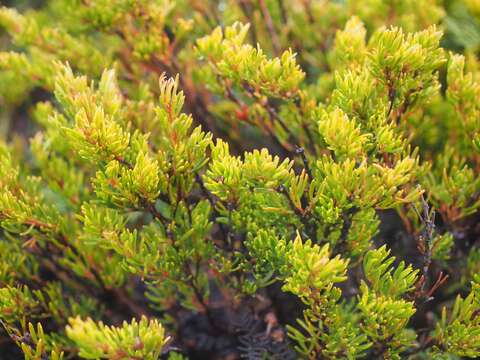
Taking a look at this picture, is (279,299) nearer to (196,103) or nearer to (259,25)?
(196,103)

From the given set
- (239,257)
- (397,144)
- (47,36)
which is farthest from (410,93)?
(47,36)

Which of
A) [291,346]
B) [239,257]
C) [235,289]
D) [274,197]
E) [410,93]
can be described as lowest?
[291,346]

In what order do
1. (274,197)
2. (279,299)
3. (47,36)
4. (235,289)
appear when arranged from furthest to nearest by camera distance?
(47,36), (279,299), (235,289), (274,197)

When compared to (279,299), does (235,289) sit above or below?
above

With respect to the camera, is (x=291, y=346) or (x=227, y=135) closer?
(x=291, y=346)

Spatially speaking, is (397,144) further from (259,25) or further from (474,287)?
(259,25)

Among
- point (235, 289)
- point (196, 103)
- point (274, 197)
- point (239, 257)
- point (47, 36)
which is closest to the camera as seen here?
point (274, 197)
